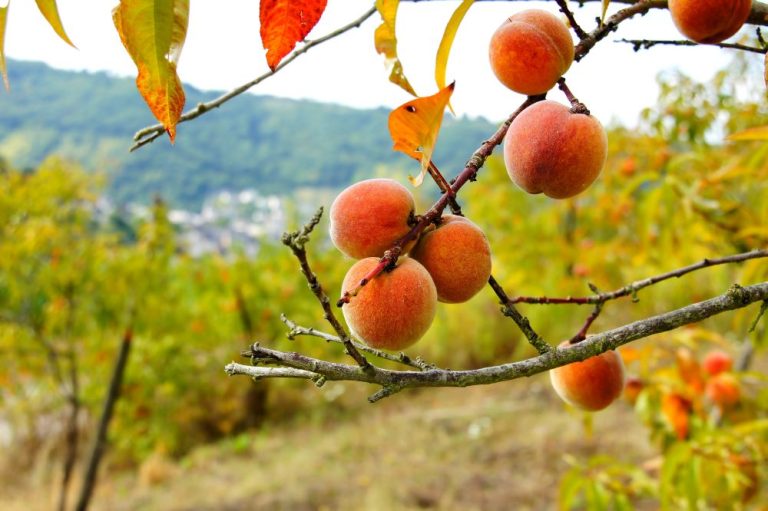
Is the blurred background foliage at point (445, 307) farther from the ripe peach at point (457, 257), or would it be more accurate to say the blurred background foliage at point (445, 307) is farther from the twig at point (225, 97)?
the twig at point (225, 97)

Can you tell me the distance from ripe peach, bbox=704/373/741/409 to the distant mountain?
85.9 ft

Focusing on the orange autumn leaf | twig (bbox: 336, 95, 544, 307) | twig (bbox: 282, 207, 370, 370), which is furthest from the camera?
the orange autumn leaf

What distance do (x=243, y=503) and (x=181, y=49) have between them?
4676 mm

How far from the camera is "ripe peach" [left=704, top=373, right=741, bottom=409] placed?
1.76 metres

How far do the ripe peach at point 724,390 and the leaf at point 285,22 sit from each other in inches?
66.9

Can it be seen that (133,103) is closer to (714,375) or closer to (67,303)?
(67,303)

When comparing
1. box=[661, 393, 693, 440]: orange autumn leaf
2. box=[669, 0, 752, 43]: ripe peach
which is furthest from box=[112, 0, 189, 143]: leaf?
box=[661, 393, 693, 440]: orange autumn leaf

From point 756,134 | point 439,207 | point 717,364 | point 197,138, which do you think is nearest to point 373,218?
point 439,207

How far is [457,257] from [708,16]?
1.20 feet

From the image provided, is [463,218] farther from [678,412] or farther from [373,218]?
[678,412]

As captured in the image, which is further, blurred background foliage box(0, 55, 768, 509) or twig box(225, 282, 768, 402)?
blurred background foliage box(0, 55, 768, 509)

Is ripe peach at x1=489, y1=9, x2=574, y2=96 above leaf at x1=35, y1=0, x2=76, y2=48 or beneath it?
above

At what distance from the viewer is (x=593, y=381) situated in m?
0.88

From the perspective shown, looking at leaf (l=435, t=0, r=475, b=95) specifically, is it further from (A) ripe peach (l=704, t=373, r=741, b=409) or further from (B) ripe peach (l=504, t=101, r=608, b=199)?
(A) ripe peach (l=704, t=373, r=741, b=409)
